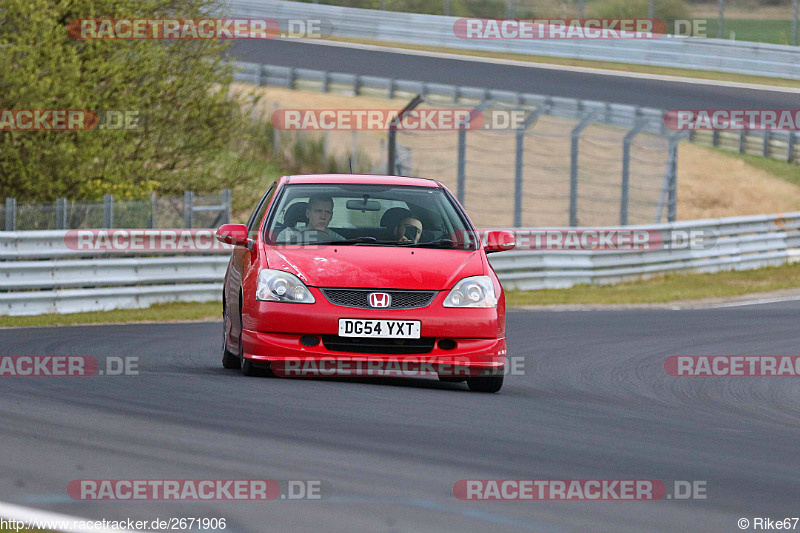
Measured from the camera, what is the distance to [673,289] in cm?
2236

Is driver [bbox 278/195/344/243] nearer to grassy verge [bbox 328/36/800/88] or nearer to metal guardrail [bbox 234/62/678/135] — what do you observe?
metal guardrail [bbox 234/62/678/135]

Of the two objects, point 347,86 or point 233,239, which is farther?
point 347,86

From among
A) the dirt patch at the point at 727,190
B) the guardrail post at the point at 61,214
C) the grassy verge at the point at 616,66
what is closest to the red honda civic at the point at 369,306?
the guardrail post at the point at 61,214

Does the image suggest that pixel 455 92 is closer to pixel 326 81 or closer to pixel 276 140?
pixel 326 81

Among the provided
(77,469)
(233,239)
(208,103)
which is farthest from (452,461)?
(208,103)

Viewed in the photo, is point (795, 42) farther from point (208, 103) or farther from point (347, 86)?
point (208, 103)

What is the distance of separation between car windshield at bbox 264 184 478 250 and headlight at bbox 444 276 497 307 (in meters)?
0.54

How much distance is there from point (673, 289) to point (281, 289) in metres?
14.5

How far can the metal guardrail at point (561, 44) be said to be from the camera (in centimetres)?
3731

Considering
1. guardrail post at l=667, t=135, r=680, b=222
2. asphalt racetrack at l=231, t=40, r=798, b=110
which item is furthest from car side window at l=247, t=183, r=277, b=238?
asphalt racetrack at l=231, t=40, r=798, b=110

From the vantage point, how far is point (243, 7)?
151ft

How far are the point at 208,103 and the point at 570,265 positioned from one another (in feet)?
22.4

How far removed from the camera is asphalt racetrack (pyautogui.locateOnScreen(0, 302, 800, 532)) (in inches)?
209

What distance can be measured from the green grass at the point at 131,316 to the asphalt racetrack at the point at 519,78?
1668cm
